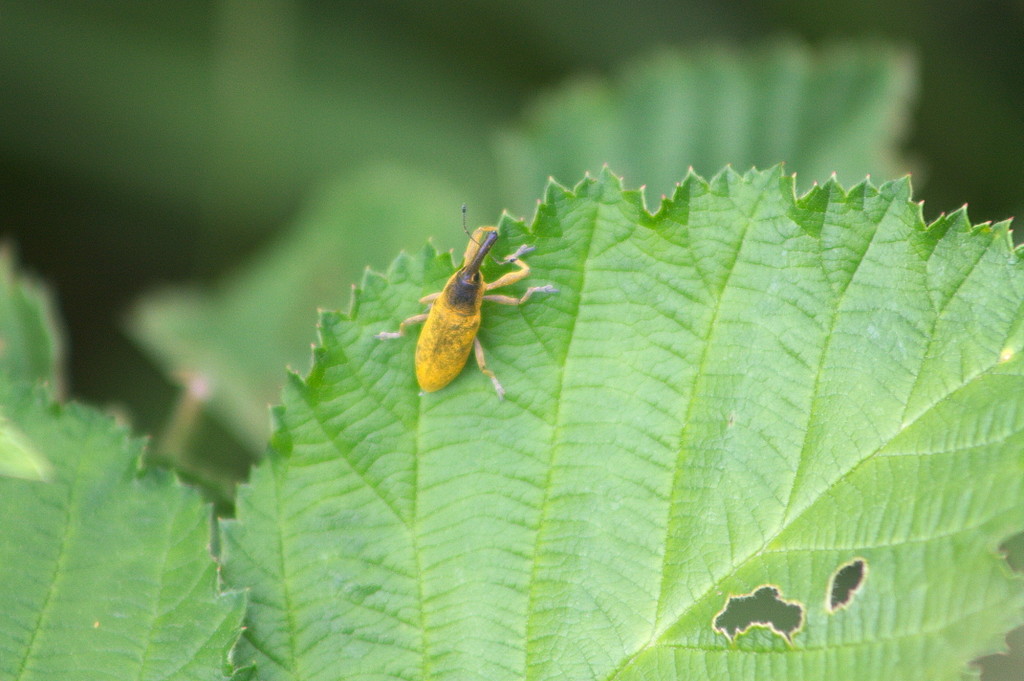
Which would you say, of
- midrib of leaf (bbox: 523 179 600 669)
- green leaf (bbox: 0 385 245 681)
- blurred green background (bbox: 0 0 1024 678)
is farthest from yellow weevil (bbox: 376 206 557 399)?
blurred green background (bbox: 0 0 1024 678)

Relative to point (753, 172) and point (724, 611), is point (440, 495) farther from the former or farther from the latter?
point (753, 172)

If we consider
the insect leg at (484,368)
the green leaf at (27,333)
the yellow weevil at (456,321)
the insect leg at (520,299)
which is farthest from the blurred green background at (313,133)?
the insect leg at (484,368)

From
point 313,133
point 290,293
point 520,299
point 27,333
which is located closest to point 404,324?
point 520,299

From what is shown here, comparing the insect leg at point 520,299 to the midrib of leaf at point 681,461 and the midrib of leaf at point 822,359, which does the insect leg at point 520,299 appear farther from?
the midrib of leaf at point 822,359

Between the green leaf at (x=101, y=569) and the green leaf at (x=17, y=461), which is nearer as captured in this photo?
the green leaf at (x=17, y=461)

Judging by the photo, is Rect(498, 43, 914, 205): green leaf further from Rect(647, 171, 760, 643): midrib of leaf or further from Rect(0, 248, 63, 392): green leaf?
Rect(0, 248, 63, 392): green leaf

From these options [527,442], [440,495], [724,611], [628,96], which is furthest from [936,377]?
[628,96]

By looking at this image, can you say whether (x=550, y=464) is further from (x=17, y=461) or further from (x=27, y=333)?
(x=27, y=333)
